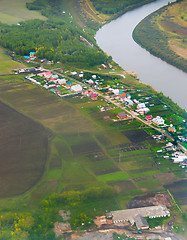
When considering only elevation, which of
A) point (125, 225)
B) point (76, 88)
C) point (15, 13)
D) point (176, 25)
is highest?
point (176, 25)

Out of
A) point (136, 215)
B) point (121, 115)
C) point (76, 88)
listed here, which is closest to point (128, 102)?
point (121, 115)

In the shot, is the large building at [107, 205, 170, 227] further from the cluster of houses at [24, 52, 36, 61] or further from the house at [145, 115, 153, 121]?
the cluster of houses at [24, 52, 36, 61]

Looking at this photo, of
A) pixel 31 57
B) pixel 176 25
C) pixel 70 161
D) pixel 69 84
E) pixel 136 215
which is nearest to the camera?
pixel 136 215

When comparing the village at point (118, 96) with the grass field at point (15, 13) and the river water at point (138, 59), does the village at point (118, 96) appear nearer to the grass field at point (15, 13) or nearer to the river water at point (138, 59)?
the river water at point (138, 59)

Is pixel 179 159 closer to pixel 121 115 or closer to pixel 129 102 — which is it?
pixel 121 115

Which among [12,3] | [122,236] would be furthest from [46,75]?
[12,3]

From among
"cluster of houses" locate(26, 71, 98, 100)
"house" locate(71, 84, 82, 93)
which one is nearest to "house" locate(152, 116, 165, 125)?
"cluster of houses" locate(26, 71, 98, 100)
